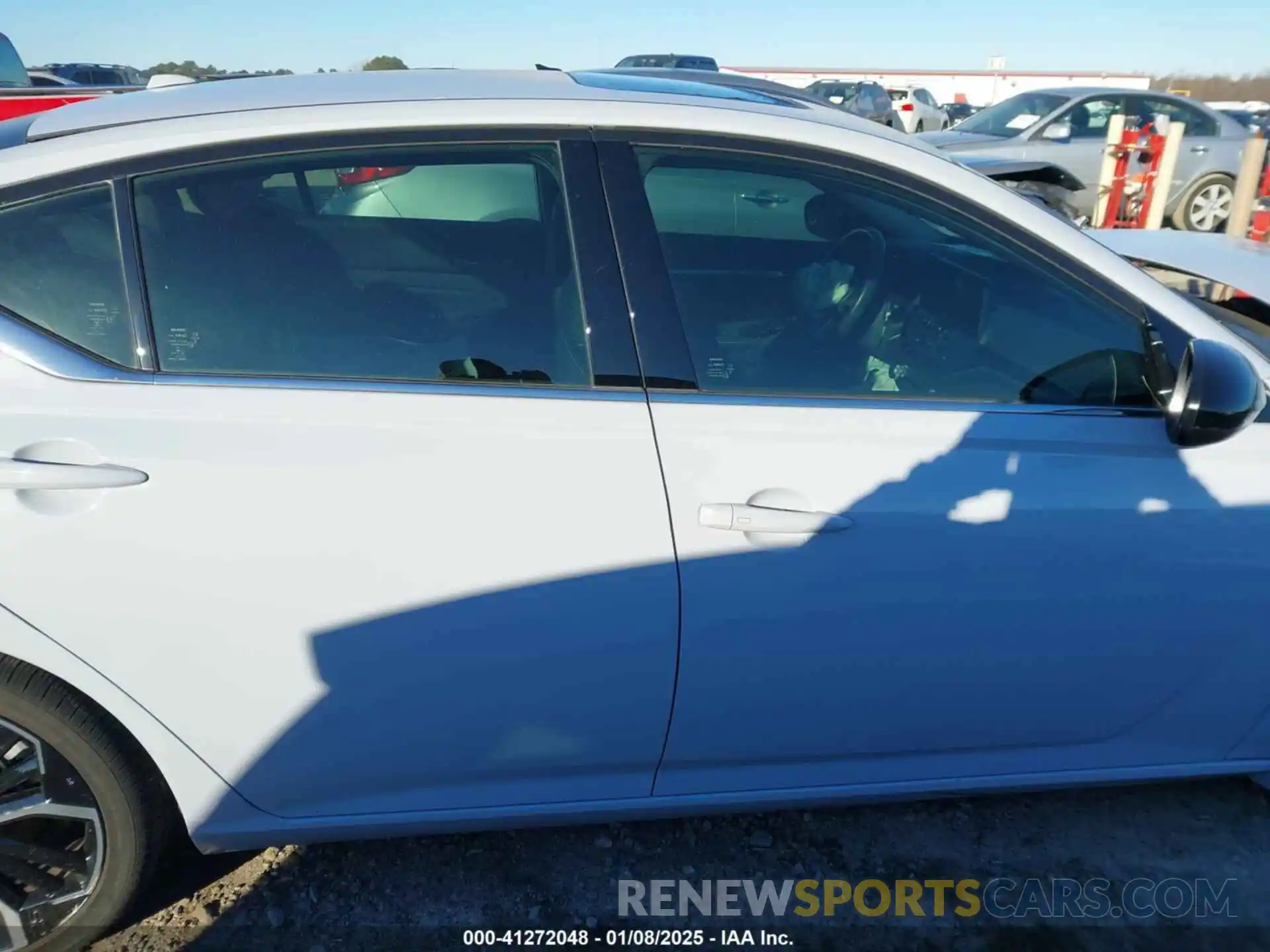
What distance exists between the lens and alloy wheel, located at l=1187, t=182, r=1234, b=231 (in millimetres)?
10562

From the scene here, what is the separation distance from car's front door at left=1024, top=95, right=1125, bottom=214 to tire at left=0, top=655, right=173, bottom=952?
10259mm

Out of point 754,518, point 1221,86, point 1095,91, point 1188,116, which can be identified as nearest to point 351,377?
point 754,518

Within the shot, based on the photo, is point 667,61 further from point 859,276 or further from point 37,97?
point 859,276

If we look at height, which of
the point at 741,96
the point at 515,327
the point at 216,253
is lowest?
the point at 515,327

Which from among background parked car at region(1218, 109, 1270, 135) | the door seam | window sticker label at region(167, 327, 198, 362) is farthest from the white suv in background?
window sticker label at region(167, 327, 198, 362)

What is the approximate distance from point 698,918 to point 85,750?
1331 mm

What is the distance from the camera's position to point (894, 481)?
1644 millimetres

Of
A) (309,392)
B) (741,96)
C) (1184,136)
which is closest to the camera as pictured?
(309,392)

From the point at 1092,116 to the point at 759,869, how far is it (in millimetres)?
10784

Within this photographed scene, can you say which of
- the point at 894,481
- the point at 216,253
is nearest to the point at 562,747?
the point at 894,481

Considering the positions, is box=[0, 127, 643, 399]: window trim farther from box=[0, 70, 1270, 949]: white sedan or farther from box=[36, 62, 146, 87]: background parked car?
box=[36, 62, 146, 87]: background parked car

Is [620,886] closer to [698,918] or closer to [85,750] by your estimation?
[698,918]

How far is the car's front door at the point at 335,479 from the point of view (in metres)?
1.51

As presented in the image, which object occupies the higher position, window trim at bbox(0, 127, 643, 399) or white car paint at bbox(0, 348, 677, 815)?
window trim at bbox(0, 127, 643, 399)
